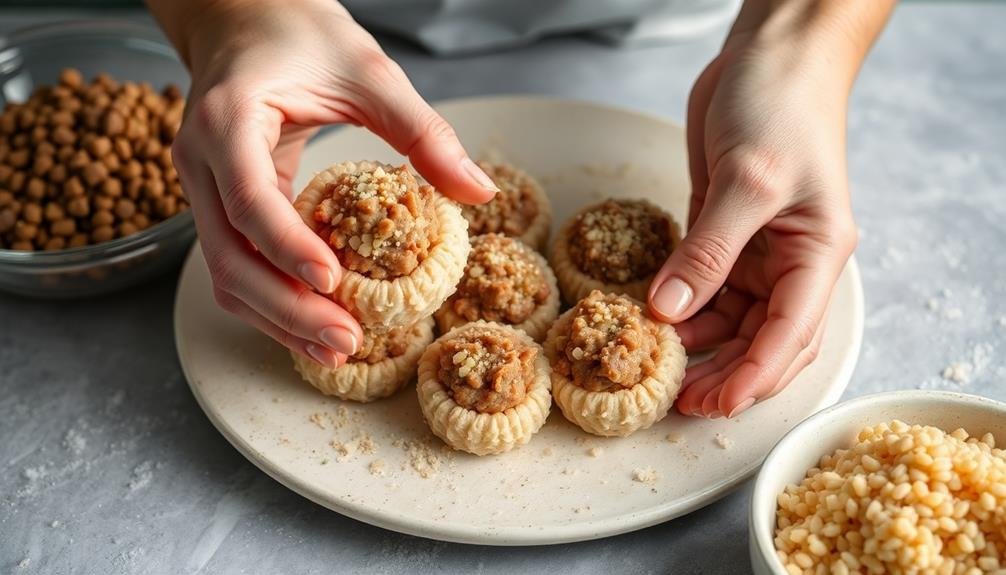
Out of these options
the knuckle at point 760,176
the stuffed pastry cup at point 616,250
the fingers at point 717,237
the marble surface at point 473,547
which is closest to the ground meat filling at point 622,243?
the stuffed pastry cup at point 616,250

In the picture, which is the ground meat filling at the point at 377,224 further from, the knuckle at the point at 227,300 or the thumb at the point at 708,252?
the thumb at the point at 708,252

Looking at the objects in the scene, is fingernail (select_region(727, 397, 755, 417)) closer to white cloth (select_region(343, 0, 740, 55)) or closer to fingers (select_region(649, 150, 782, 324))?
fingers (select_region(649, 150, 782, 324))

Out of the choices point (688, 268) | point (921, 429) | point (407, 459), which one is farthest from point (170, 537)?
point (921, 429)

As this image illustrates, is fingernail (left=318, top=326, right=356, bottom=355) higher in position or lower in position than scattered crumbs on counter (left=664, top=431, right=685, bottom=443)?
higher

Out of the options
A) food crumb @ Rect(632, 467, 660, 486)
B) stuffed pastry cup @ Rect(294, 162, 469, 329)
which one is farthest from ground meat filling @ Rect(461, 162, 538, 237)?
food crumb @ Rect(632, 467, 660, 486)

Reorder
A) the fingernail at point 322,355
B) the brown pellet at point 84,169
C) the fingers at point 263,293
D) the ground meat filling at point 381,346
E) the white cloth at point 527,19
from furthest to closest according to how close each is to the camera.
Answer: the white cloth at point 527,19 < the brown pellet at point 84,169 < the ground meat filling at point 381,346 < the fingernail at point 322,355 < the fingers at point 263,293
